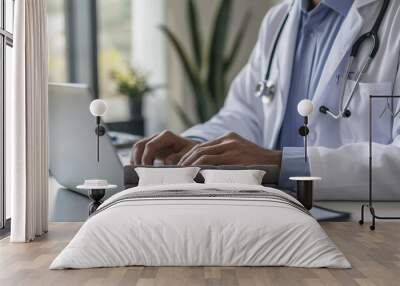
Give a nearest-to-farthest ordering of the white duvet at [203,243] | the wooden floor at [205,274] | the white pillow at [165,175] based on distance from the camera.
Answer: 1. the wooden floor at [205,274]
2. the white duvet at [203,243]
3. the white pillow at [165,175]

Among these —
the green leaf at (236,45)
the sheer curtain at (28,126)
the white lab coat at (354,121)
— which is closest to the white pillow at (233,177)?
the white lab coat at (354,121)

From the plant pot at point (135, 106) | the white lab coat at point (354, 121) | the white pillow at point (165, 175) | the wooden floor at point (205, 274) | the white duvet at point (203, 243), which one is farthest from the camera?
the plant pot at point (135, 106)

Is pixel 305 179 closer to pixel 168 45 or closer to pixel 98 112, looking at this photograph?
pixel 98 112

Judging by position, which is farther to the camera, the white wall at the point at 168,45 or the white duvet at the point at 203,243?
the white wall at the point at 168,45

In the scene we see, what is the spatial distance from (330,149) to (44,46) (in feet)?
6.09

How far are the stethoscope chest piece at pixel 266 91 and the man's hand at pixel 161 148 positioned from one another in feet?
1.84

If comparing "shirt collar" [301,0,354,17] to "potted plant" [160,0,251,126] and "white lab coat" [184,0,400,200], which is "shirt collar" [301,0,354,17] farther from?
"potted plant" [160,0,251,126]

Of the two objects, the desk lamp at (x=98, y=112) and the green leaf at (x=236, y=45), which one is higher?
the green leaf at (x=236, y=45)

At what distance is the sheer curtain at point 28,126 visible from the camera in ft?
13.3

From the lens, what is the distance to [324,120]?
4258 millimetres

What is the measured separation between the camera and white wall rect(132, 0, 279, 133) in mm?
7387

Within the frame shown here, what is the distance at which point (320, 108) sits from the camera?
4219 millimetres

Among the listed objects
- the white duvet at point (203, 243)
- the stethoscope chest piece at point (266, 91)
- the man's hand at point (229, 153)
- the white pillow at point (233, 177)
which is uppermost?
the stethoscope chest piece at point (266, 91)

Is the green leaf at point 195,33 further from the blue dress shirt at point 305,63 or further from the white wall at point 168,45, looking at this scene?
the blue dress shirt at point 305,63
